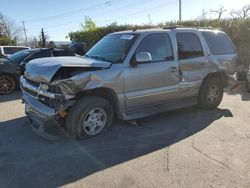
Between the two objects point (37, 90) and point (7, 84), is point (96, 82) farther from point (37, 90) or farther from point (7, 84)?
point (7, 84)

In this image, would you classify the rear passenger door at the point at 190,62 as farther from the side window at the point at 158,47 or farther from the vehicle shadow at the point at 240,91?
the vehicle shadow at the point at 240,91

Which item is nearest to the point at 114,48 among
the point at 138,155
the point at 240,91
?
the point at 138,155

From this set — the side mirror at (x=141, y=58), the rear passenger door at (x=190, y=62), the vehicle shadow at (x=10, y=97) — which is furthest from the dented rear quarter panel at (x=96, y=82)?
the vehicle shadow at (x=10, y=97)

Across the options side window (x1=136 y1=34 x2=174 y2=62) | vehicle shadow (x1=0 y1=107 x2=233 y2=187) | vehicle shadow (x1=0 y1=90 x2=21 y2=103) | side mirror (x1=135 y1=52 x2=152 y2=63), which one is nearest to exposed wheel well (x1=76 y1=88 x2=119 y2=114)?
vehicle shadow (x1=0 y1=107 x2=233 y2=187)

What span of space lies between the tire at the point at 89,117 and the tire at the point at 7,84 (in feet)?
18.3

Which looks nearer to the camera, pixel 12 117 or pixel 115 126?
pixel 115 126

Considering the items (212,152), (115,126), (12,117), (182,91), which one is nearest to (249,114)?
(182,91)

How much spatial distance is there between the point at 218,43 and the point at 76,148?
454 cm

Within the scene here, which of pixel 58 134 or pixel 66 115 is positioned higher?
pixel 66 115

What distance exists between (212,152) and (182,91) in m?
2.03

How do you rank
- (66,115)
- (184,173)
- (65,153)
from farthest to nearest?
1. (66,115)
2. (65,153)
3. (184,173)

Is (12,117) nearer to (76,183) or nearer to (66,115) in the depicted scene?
(66,115)

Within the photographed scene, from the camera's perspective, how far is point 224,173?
403 cm

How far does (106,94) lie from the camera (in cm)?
540
